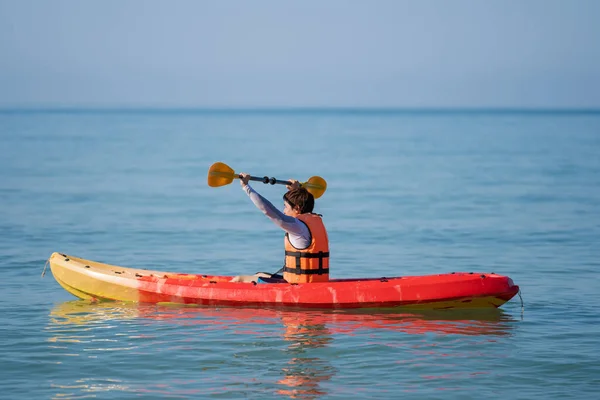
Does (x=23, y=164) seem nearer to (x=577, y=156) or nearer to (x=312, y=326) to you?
(x=577, y=156)

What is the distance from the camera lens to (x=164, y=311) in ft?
32.6

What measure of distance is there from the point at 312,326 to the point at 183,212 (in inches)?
422

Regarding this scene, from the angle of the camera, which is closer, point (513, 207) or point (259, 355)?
point (259, 355)

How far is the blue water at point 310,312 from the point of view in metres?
7.82

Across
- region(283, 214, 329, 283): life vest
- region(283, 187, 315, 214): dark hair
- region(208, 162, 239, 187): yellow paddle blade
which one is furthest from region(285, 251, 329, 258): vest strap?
region(208, 162, 239, 187): yellow paddle blade

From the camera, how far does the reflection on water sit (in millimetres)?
7684

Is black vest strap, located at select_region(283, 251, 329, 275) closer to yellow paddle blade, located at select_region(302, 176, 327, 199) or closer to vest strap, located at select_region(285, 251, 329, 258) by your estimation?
vest strap, located at select_region(285, 251, 329, 258)

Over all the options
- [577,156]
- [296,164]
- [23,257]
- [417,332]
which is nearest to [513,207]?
[23,257]

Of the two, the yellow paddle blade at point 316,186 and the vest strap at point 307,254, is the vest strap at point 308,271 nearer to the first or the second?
the vest strap at point 307,254

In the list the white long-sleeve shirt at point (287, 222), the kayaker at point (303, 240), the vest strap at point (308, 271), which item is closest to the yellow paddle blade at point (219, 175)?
the kayaker at point (303, 240)

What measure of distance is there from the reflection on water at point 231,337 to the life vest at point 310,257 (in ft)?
1.13

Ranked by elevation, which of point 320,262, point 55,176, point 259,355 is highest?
point 55,176

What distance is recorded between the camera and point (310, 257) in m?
9.66

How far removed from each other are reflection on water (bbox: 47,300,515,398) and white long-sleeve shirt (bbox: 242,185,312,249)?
2.25 ft
